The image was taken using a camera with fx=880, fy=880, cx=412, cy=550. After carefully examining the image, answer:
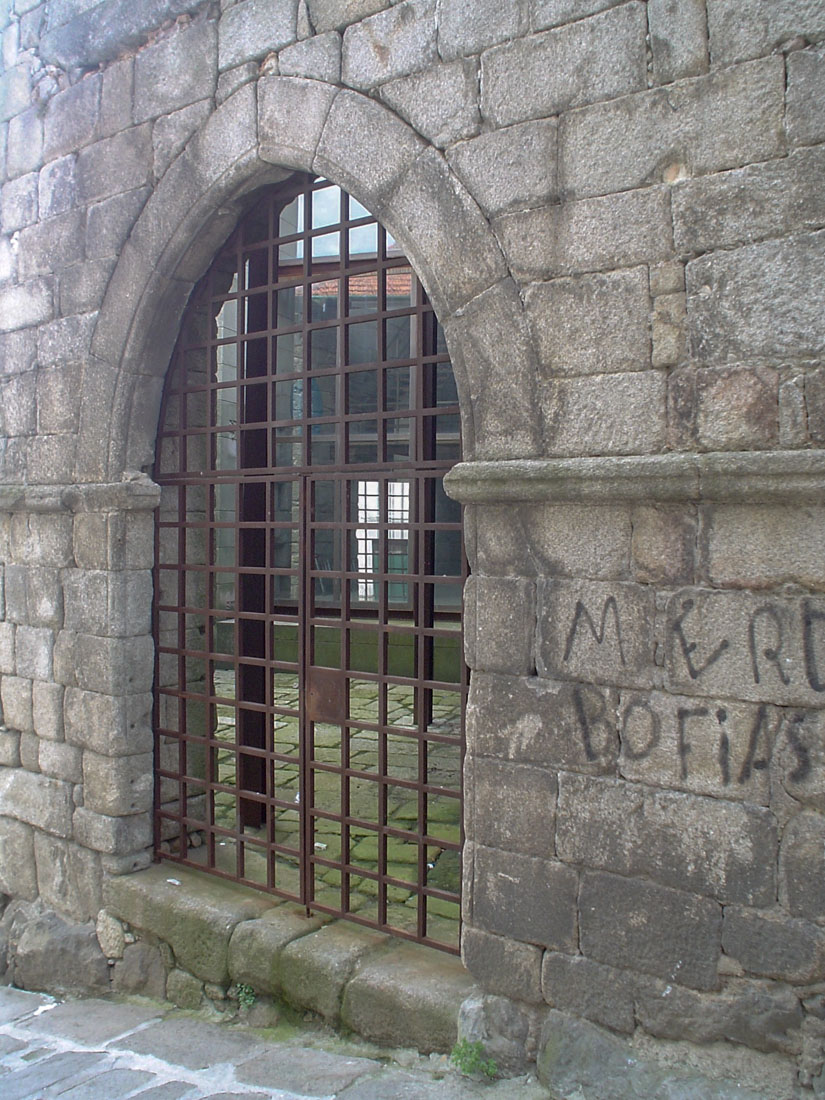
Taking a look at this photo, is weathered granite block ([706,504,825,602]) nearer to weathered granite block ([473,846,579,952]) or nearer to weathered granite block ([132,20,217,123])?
weathered granite block ([473,846,579,952])

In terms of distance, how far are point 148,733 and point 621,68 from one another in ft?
11.3

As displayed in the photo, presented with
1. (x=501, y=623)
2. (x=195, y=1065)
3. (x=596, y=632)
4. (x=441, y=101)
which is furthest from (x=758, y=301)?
(x=195, y=1065)

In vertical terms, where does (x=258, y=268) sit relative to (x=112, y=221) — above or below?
below

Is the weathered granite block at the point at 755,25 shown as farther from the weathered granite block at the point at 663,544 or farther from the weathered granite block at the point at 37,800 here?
the weathered granite block at the point at 37,800

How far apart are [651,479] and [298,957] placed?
2328mm

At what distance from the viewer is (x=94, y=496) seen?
420 cm

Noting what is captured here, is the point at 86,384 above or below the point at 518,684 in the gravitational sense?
above

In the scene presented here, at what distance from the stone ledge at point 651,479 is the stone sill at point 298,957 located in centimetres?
175

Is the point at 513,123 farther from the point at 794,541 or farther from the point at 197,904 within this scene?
the point at 197,904

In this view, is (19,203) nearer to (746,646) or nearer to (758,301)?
(758,301)

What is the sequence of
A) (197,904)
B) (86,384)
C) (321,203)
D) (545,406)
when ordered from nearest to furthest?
1. (545,406)
2. (197,904)
3. (86,384)
4. (321,203)

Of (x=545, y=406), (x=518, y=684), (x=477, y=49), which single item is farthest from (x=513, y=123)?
(x=518, y=684)

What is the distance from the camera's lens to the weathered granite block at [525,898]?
2.84 m

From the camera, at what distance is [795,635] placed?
2453 mm
